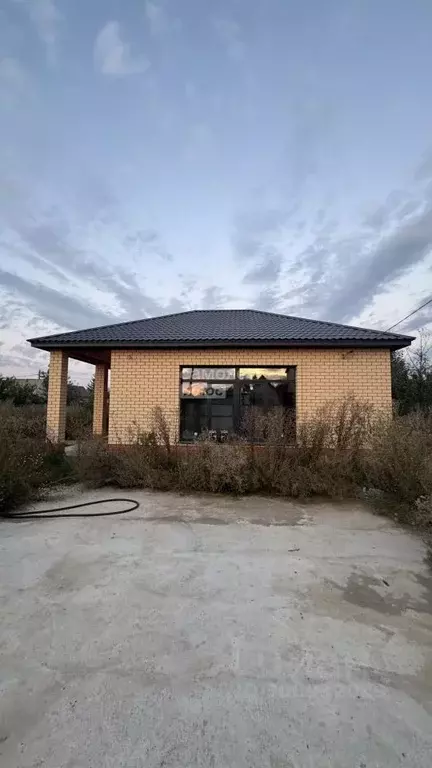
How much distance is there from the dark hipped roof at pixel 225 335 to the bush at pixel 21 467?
2788 millimetres

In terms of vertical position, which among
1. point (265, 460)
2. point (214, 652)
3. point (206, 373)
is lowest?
point (214, 652)

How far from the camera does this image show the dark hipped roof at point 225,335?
9.22 metres

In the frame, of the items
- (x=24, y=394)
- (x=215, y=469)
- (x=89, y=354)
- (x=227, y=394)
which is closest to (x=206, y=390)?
(x=227, y=394)

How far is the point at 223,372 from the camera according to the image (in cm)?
970

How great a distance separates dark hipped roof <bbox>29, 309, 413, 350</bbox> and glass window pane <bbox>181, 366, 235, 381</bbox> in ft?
2.10

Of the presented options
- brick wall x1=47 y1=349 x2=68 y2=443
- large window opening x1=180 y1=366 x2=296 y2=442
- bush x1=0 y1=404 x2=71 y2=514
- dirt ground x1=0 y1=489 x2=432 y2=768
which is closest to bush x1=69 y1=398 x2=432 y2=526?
bush x1=0 y1=404 x2=71 y2=514

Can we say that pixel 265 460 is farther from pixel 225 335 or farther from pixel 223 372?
pixel 225 335

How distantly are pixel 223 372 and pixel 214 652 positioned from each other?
24.6 feet

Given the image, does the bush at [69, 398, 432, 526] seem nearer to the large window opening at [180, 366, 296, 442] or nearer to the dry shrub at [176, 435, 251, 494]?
the dry shrub at [176, 435, 251, 494]

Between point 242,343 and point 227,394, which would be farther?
point 227,394

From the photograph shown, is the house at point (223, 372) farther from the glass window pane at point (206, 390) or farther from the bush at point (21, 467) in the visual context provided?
the bush at point (21, 467)

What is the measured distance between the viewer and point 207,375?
9.73 metres

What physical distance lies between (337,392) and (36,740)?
8.57 meters

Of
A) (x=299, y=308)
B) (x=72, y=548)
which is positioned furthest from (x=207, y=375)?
(x=299, y=308)
